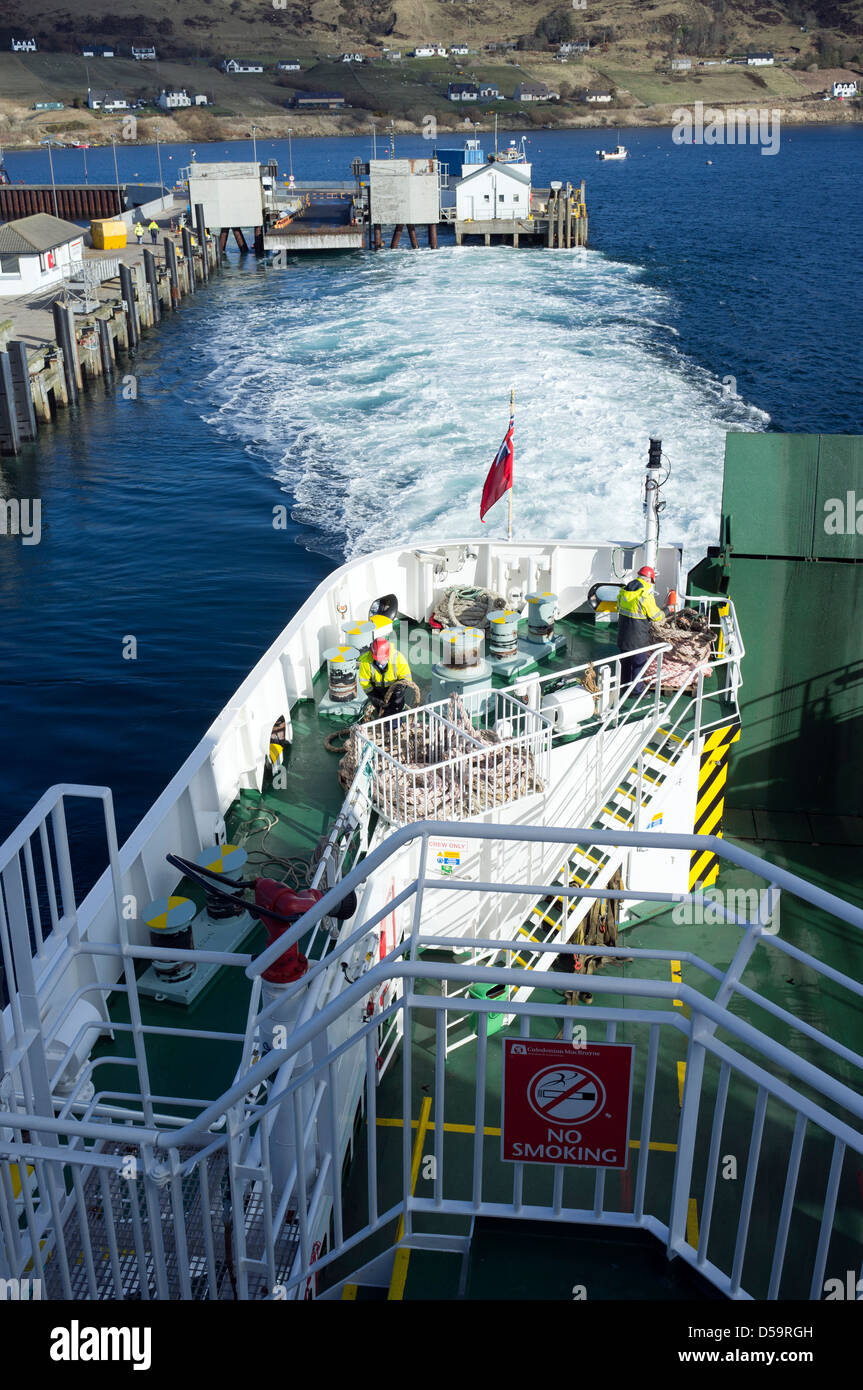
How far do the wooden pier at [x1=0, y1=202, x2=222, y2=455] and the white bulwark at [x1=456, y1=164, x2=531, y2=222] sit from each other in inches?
632

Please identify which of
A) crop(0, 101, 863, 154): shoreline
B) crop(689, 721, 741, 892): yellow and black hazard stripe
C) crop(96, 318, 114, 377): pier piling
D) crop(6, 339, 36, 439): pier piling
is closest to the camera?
crop(689, 721, 741, 892): yellow and black hazard stripe

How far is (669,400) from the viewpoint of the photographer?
33156mm

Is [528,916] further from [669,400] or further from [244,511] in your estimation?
[669,400]

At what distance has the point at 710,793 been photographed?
12.7 meters

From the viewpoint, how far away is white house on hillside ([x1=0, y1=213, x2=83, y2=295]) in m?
45.3

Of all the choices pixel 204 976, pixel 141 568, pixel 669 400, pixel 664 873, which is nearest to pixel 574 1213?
pixel 204 976

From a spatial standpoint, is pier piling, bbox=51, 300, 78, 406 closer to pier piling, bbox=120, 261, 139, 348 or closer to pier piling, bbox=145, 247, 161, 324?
pier piling, bbox=120, 261, 139, 348

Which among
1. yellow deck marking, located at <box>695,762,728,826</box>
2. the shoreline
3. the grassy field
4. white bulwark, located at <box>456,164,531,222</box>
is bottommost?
yellow deck marking, located at <box>695,762,728,826</box>

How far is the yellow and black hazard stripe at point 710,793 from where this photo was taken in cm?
1222

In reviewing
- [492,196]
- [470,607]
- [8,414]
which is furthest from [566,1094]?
[492,196]

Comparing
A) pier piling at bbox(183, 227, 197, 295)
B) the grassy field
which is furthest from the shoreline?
pier piling at bbox(183, 227, 197, 295)

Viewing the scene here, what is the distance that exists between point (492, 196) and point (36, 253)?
30.6 metres

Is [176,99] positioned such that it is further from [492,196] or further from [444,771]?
[444,771]

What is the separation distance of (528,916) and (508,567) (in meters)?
5.37
